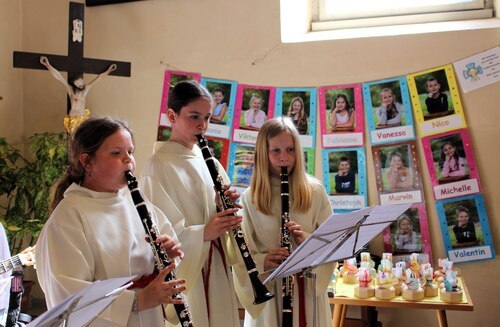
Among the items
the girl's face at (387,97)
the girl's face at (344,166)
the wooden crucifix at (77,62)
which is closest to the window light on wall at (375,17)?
the girl's face at (387,97)

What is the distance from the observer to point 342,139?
13.5 feet

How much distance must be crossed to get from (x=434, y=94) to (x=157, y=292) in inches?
104

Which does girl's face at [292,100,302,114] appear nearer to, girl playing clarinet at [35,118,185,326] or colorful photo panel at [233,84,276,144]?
colorful photo panel at [233,84,276,144]

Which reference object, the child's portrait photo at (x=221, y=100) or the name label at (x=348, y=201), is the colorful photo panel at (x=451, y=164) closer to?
the name label at (x=348, y=201)

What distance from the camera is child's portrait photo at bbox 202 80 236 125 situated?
437 cm

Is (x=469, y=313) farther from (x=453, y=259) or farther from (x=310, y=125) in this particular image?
(x=310, y=125)

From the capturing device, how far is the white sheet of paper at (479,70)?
3791mm

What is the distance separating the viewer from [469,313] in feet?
12.6

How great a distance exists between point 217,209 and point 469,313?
2106 millimetres

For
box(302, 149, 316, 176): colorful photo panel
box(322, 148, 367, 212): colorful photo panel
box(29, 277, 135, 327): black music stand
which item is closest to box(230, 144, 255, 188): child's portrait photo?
box(302, 149, 316, 176): colorful photo panel

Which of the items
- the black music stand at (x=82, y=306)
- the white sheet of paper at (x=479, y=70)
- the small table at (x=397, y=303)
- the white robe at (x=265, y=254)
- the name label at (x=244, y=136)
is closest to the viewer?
the black music stand at (x=82, y=306)

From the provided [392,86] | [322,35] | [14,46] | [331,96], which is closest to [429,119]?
[392,86]

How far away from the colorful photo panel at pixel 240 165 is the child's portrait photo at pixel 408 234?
106 cm

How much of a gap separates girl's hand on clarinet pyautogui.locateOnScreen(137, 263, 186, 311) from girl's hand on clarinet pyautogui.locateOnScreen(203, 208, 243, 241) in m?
0.53
